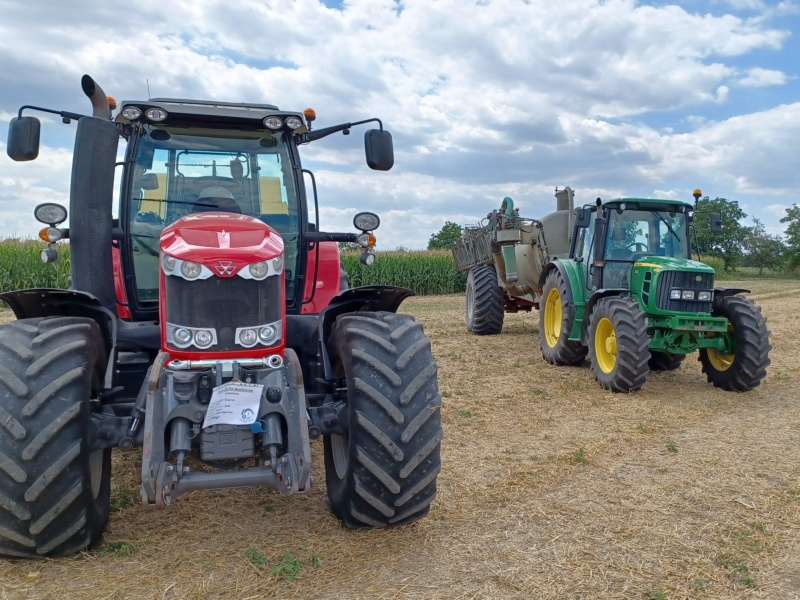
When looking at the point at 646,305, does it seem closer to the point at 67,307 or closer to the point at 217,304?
the point at 217,304

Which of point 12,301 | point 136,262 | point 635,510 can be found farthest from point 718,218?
point 12,301

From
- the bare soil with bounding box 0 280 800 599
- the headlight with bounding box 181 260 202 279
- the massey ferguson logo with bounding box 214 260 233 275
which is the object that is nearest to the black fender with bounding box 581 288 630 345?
the bare soil with bounding box 0 280 800 599

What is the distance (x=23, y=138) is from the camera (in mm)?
3785

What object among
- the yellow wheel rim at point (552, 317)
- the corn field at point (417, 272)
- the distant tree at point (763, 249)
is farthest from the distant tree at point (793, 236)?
the yellow wheel rim at point (552, 317)

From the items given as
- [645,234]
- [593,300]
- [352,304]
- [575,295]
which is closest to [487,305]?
[575,295]

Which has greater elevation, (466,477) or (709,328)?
(709,328)

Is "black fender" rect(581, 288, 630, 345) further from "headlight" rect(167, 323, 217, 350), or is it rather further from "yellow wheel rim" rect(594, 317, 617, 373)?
"headlight" rect(167, 323, 217, 350)

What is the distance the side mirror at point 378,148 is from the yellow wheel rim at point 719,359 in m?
4.87

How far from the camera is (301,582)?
10.2 feet

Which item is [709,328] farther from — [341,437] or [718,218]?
[341,437]

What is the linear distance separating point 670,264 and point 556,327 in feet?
8.73

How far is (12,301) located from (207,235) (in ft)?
3.87

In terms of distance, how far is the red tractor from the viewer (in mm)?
3008

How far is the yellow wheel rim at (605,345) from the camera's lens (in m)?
7.57
